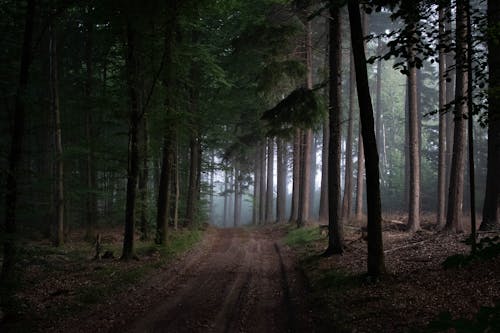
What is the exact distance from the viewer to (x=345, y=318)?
7578mm

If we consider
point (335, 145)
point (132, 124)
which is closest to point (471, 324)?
point (335, 145)

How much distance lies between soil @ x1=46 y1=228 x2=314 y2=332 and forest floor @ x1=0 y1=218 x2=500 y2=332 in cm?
2

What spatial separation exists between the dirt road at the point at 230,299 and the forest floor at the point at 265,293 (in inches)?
0.9

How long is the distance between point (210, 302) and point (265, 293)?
152 cm

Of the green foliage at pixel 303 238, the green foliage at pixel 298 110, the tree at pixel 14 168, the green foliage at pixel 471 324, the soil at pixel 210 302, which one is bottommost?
the soil at pixel 210 302

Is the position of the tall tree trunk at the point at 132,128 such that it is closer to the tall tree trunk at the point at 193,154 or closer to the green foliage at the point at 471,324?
the tall tree trunk at the point at 193,154

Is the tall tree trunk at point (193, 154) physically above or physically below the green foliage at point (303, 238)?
above

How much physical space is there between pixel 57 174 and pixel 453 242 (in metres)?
14.7

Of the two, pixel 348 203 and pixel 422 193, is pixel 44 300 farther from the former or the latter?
pixel 422 193

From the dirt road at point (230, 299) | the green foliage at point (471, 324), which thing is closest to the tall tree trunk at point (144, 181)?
the dirt road at point (230, 299)

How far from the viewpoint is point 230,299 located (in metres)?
9.78

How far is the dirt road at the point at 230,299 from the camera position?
311 inches

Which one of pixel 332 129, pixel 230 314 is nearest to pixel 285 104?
pixel 332 129

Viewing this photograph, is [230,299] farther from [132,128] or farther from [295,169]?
[295,169]
